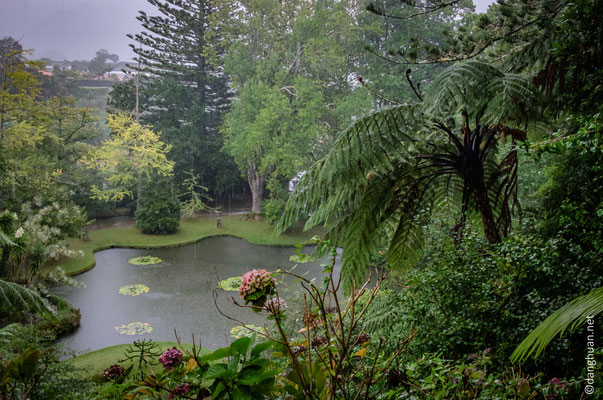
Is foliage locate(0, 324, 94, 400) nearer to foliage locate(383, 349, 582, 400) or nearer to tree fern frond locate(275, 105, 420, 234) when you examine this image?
foliage locate(383, 349, 582, 400)

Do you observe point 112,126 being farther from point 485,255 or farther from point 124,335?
point 485,255

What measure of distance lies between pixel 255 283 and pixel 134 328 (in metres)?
4.27

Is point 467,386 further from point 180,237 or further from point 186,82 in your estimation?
point 186,82

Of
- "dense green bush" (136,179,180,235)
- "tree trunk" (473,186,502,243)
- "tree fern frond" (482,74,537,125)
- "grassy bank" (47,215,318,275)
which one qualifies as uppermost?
"tree fern frond" (482,74,537,125)

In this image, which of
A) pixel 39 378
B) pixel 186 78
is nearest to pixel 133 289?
pixel 39 378

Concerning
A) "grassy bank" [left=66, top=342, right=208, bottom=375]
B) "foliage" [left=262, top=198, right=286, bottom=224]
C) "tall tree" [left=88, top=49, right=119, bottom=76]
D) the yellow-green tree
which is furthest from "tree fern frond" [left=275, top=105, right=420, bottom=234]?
"tall tree" [left=88, top=49, right=119, bottom=76]

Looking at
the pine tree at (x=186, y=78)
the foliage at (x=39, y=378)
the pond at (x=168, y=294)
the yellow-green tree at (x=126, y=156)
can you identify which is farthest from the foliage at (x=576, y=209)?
the pine tree at (x=186, y=78)

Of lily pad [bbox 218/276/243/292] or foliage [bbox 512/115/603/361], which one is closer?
foliage [bbox 512/115/603/361]

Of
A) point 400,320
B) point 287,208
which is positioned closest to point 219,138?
point 287,208

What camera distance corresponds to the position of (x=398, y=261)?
222cm

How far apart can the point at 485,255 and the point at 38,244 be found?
4.67 metres

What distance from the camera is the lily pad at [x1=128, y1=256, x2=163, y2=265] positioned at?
6500mm

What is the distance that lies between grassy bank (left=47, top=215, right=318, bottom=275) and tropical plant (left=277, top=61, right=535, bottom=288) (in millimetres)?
5081

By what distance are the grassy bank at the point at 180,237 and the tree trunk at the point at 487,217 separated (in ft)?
17.9
